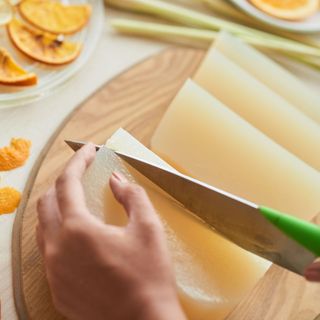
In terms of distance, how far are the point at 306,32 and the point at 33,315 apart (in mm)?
1049

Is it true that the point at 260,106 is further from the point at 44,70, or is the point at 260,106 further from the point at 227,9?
the point at 44,70

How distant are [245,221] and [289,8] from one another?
2.77ft

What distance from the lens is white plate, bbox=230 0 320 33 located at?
5.38 feet

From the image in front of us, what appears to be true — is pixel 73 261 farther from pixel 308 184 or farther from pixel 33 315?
pixel 308 184

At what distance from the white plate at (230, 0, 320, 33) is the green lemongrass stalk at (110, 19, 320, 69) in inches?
3.6

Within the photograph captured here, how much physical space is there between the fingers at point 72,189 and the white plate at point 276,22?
0.81 meters

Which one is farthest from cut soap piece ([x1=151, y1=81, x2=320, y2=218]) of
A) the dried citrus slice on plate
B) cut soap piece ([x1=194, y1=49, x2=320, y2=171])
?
the dried citrus slice on plate

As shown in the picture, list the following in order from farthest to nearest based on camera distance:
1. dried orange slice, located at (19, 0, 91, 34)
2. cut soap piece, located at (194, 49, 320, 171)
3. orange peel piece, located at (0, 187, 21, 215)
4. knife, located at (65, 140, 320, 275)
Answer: dried orange slice, located at (19, 0, 91, 34)
cut soap piece, located at (194, 49, 320, 171)
orange peel piece, located at (0, 187, 21, 215)
knife, located at (65, 140, 320, 275)

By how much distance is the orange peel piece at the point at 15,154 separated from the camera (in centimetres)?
126

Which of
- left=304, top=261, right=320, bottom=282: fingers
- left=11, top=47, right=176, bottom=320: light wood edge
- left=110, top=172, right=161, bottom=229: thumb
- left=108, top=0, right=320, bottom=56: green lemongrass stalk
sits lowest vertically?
left=11, top=47, right=176, bottom=320: light wood edge

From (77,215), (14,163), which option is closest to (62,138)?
(14,163)

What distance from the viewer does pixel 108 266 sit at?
35.5 inches

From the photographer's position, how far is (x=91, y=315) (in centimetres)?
93

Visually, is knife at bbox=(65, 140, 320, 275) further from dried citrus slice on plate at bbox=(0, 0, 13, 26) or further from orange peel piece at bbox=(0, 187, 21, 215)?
dried citrus slice on plate at bbox=(0, 0, 13, 26)
